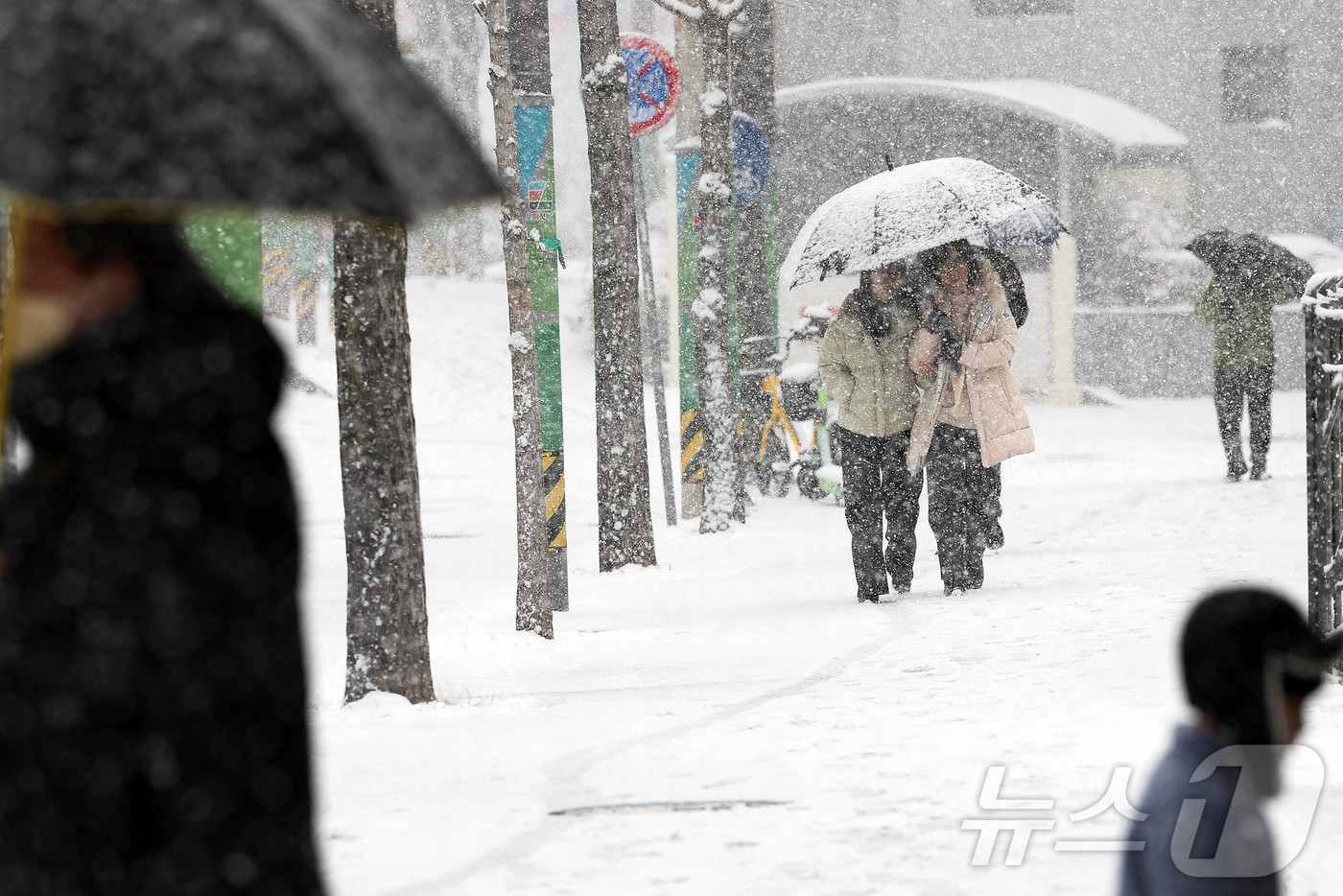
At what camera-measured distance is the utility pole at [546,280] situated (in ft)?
37.2

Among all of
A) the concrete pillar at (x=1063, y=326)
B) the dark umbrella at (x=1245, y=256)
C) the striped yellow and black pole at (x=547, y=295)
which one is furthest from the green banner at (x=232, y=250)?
the concrete pillar at (x=1063, y=326)

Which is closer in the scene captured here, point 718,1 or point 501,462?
point 718,1

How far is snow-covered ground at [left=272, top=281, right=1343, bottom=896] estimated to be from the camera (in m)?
5.18

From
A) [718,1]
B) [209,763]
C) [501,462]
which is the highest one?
[718,1]

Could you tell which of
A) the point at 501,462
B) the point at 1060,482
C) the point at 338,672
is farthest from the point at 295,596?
the point at 501,462

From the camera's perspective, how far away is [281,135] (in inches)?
92.5

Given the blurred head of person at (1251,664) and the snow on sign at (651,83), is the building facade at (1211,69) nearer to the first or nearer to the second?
the snow on sign at (651,83)

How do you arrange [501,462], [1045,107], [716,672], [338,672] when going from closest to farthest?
1. [716,672]
2. [338,672]
3. [501,462]
4. [1045,107]

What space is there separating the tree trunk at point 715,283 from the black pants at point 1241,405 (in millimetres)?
4386

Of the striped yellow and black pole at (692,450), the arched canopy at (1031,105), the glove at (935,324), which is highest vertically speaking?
the arched canopy at (1031,105)

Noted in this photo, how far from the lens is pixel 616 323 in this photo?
542 inches

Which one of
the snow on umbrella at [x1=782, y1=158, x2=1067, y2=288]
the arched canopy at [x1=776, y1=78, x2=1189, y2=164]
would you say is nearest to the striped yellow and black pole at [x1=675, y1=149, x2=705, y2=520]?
the snow on umbrella at [x1=782, y1=158, x2=1067, y2=288]

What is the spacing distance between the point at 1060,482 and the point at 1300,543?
22.7 feet

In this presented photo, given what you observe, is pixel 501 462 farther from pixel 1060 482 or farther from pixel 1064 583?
pixel 1064 583
